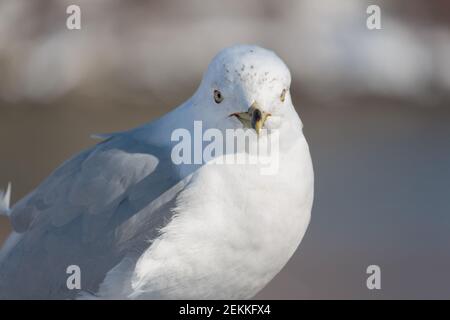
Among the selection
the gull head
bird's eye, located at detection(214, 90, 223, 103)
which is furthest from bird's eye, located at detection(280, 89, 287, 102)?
bird's eye, located at detection(214, 90, 223, 103)

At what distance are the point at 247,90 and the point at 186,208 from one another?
0.32m

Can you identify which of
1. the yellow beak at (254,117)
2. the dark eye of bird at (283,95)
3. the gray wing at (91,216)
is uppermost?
the dark eye of bird at (283,95)

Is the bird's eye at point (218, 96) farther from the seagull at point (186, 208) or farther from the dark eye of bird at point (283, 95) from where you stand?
the dark eye of bird at point (283, 95)

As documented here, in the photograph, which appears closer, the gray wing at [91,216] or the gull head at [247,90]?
the gull head at [247,90]

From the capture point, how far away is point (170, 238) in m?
1.86

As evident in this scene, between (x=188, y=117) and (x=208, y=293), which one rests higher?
(x=188, y=117)

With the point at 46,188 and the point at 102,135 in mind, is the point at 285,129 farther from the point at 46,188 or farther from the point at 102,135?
the point at 46,188

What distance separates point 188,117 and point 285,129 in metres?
0.24

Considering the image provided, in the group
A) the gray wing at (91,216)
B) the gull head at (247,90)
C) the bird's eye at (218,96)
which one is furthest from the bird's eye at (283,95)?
the gray wing at (91,216)

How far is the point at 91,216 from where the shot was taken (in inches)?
76.7

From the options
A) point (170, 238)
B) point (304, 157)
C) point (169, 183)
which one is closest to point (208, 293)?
point (170, 238)

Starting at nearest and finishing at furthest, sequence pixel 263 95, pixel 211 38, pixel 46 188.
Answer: pixel 263 95 → pixel 46 188 → pixel 211 38

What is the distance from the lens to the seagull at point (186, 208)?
1827 mm

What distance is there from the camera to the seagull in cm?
183
